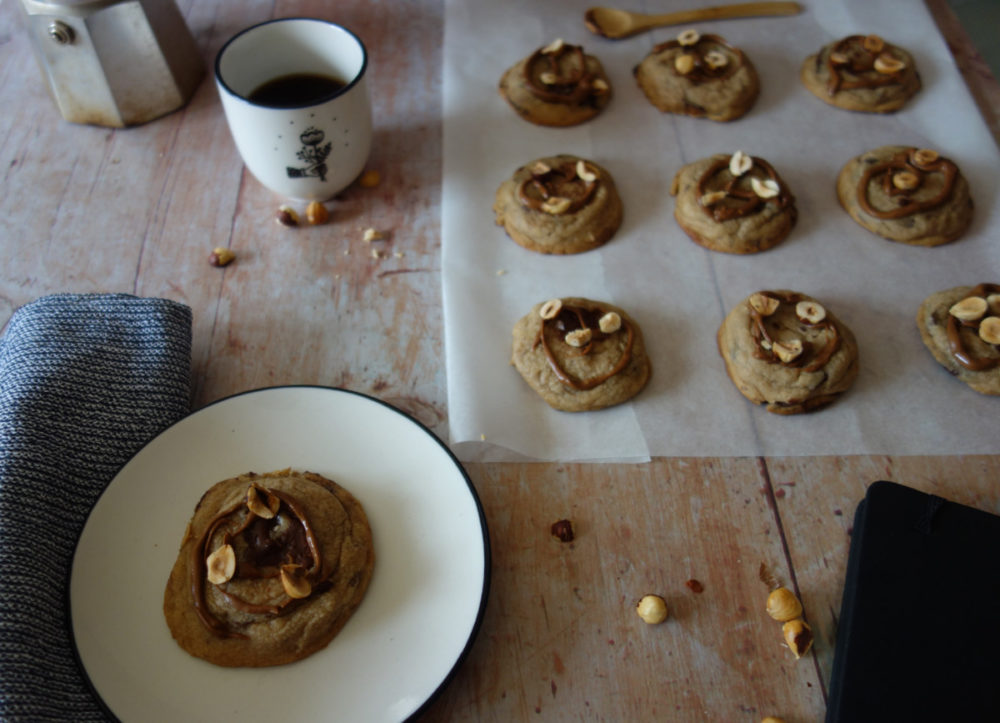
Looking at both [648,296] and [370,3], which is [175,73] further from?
[648,296]

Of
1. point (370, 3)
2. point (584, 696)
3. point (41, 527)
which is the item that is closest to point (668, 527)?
point (584, 696)

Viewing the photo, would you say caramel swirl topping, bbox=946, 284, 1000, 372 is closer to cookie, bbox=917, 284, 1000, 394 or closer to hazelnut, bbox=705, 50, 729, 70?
cookie, bbox=917, 284, 1000, 394

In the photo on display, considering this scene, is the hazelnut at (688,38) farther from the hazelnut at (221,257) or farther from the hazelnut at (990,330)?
the hazelnut at (221,257)

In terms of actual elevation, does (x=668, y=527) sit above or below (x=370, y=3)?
below

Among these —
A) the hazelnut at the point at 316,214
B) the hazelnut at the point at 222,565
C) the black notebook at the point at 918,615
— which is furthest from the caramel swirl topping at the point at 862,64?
the hazelnut at the point at 222,565

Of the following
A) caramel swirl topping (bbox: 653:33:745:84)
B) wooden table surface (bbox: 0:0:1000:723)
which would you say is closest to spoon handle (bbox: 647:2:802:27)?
caramel swirl topping (bbox: 653:33:745:84)
